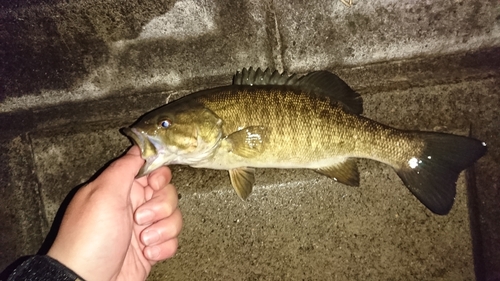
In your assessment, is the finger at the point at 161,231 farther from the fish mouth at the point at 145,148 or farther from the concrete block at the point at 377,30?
the concrete block at the point at 377,30

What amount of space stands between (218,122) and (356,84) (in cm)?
124

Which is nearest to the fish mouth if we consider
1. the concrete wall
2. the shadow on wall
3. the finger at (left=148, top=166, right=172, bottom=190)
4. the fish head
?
the fish head

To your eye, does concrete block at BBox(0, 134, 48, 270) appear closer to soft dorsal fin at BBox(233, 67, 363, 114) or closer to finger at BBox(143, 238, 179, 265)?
finger at BBox(143, 238, 179, 265)

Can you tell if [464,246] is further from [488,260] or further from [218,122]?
[218,122]

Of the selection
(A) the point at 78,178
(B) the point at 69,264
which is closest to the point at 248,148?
(B) the point at 69,264

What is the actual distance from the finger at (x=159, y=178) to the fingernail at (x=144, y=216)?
216 millimetres

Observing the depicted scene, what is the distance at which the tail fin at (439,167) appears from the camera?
2.46 m

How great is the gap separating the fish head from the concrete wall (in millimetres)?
522

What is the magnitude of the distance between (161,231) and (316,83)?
1.56 meters

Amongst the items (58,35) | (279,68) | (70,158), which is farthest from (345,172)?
(58,35)

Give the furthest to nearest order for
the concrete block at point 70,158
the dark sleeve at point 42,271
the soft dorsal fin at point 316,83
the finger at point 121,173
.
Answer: the concrete block at point 70,158 → the soft dorsal fin at point 316,83 → the finger at point 121,173 → the dark sleeve at point 42,271

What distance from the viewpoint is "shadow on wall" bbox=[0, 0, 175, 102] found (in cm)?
273

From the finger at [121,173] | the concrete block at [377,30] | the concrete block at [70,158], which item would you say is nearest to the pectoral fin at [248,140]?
the finger at [121,173]

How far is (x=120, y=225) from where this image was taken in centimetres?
223
